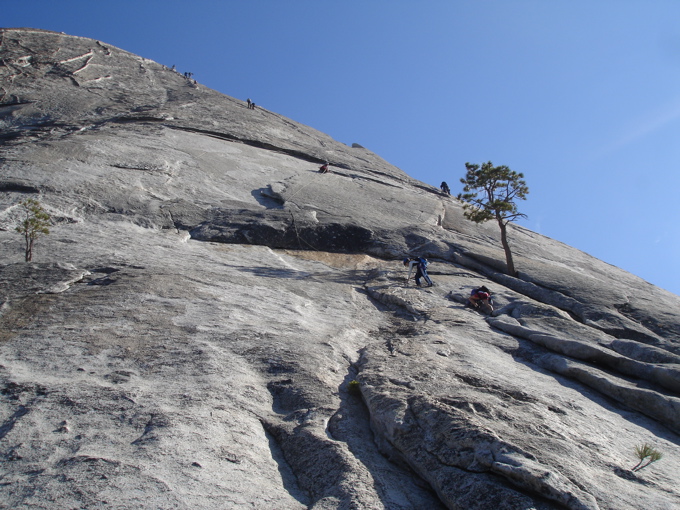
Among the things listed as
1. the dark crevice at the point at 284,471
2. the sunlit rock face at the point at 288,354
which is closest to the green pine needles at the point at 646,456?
the sunlit rock face at the point at 288,354

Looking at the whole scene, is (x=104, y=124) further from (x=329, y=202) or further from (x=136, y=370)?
(x=136, y=370)

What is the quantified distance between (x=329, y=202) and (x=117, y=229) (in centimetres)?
962

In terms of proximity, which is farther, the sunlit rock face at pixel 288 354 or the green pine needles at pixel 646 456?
the green pine needles at pixel 646 456

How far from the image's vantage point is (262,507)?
588cm

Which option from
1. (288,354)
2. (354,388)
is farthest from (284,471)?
(288,354)

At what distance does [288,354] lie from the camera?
32.3 ft

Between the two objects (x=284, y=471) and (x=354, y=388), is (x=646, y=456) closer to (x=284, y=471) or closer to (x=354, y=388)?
(x=354, y=388)

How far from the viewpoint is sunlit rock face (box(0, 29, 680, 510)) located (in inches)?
249

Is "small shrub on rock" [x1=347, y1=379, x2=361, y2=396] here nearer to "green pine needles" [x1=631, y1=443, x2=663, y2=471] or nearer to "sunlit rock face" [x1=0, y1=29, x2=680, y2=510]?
"sunlit rock face" [x1=0, y1=29, x2=680, y2=510]

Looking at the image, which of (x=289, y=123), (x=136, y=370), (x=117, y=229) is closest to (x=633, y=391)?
(x=136, y=370)

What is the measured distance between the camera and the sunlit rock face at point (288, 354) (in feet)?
20.8

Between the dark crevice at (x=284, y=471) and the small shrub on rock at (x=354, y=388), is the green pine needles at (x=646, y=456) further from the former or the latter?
the dark crevice at (x=284, y=471)

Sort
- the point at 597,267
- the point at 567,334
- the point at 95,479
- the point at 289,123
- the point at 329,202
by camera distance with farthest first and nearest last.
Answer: the point at 289,123 < the point at 597,267 < the point at 329,202 < the point at 567,334 < the point at 95,479

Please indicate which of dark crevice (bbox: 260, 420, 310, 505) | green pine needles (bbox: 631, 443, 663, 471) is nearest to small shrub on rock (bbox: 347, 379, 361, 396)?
dark crevice (bbox: 260, 420, 310, 505)
